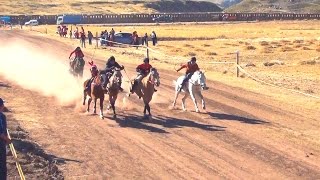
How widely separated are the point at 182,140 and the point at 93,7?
507 ft

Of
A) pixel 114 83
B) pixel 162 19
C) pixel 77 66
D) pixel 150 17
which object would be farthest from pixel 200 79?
pixel 162 19

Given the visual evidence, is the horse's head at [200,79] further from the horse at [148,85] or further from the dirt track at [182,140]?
the horse at [148,85]

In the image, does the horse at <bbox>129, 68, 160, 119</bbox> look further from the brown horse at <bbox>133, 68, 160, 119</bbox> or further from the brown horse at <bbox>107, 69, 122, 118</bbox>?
the brown horse at <bbox>107, 69, 122, 118</bbox>

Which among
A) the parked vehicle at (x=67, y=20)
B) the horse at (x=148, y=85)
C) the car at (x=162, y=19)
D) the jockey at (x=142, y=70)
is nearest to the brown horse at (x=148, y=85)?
the horse at (x=148, y=85)

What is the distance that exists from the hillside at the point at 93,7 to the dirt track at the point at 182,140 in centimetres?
12069

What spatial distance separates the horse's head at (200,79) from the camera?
1785 centimetres

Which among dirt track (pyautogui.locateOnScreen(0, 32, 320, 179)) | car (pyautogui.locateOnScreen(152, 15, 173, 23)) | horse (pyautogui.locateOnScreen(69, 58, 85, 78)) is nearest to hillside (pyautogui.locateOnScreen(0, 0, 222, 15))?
car (pyautogui.locateOnScreen(152, 15, 173, 23))

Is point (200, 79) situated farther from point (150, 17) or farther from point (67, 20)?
point (150, 17)

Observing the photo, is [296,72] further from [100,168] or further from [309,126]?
[100,168]

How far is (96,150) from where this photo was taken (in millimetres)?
13992

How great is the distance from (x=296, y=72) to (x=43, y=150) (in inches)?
902

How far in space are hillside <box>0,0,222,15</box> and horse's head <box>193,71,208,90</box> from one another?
122 m

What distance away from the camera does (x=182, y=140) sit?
588 inches

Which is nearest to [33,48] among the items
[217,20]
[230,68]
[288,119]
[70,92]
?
[230,68]
